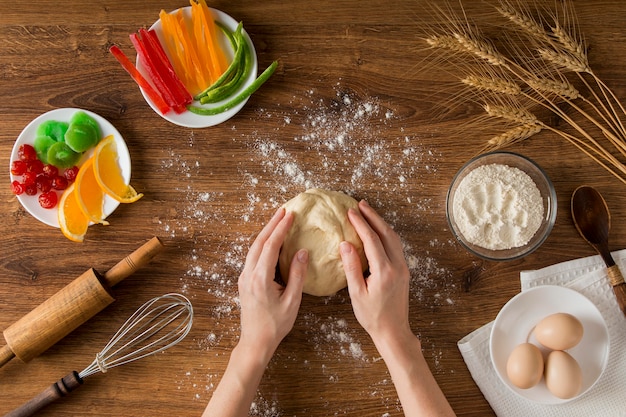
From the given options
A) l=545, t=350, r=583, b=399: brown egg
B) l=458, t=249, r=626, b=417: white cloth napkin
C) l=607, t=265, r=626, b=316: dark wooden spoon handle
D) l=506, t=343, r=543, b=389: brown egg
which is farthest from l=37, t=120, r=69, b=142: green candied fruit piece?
l=607, t=265, r=626, b=316: dark wooden spoon handle

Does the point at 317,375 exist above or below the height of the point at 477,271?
below

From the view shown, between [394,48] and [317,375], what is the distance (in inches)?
43.0

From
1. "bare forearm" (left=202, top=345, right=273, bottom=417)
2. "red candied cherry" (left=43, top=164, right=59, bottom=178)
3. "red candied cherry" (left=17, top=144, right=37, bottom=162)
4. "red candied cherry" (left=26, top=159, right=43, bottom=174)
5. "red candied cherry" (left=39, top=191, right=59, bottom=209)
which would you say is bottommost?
"bare forearm" (left=202, top=345, right=273, bottom=417)

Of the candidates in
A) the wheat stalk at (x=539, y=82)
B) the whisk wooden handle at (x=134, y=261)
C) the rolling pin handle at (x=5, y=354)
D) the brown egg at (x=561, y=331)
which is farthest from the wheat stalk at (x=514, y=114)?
the rolling pin handle at (x=5, y=354)

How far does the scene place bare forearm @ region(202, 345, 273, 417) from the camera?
154cm

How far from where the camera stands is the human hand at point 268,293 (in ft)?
5.10

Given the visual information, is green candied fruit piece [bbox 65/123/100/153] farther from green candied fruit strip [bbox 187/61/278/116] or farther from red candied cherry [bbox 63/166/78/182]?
green candied fruit strip [bbox 187/61/278/116]

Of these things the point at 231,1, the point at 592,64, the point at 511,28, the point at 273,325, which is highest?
the point at 231,1

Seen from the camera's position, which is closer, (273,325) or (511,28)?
(273,325)

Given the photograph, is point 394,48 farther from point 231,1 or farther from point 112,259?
point 112,259

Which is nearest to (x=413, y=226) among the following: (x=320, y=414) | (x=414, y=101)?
(x=414, y=101)

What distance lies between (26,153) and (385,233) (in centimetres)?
115

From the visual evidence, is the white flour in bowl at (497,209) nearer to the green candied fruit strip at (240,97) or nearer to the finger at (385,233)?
the finger at (385,233)

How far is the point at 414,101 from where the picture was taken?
5.83ft
